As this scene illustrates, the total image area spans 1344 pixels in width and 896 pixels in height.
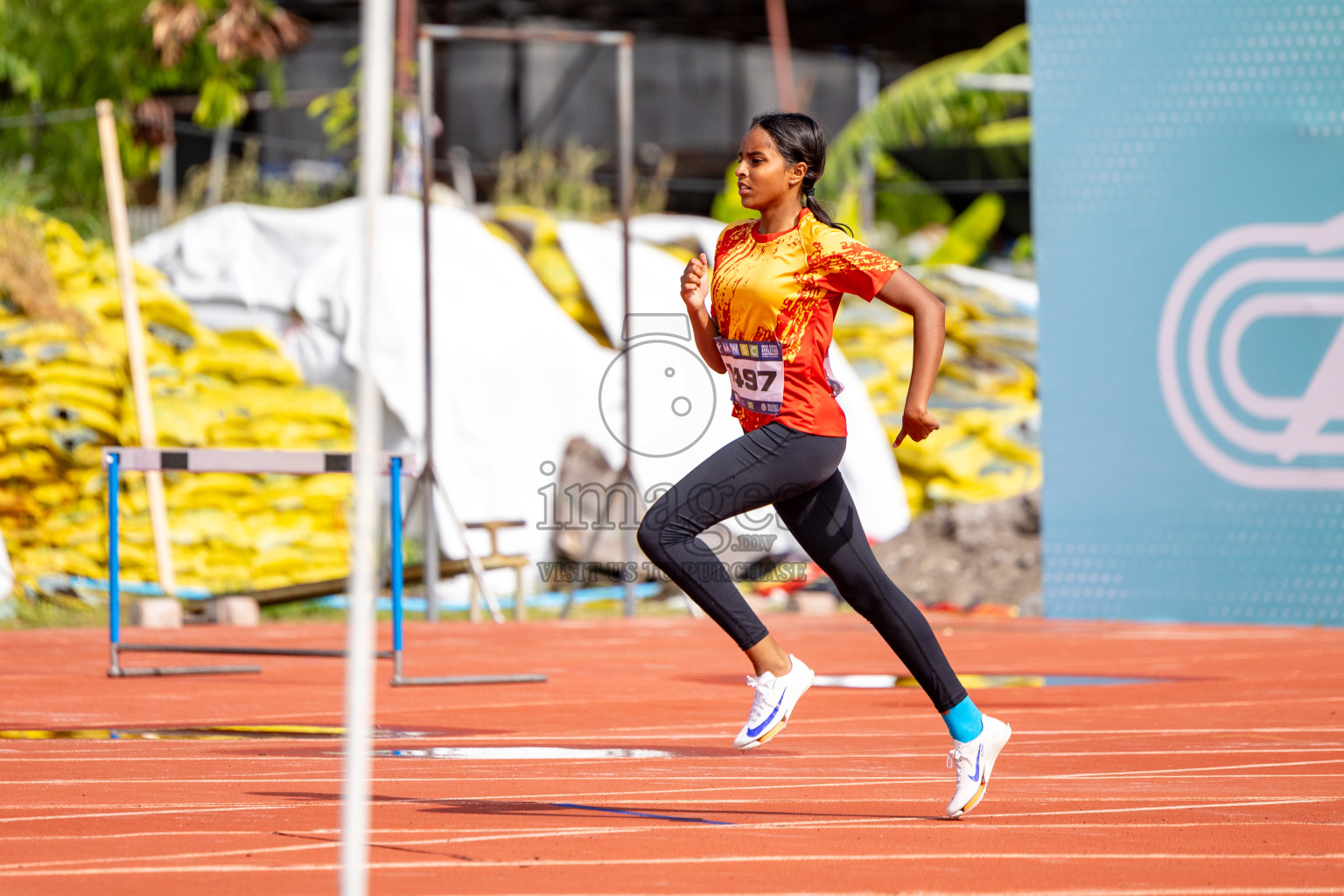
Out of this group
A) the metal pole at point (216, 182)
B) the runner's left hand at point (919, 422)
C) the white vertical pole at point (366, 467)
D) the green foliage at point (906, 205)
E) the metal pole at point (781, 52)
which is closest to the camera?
the white vertical pole at point (366, 467)

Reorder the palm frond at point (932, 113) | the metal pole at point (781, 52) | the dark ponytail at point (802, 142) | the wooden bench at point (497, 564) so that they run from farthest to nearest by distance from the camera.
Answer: the metal pole at point (781, 52) → the palm frond at point (932, 113) → the wooden bench at point (497, 564) → the dark ponytail at point (802, 142)

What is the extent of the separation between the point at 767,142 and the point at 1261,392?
7167mm

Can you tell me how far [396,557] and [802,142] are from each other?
12.2 feet

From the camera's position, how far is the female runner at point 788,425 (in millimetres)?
4621

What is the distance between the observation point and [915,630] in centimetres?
463

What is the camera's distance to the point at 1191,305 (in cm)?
1127

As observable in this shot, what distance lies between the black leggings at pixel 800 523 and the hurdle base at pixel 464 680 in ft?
11.3

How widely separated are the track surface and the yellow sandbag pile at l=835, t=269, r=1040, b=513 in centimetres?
735

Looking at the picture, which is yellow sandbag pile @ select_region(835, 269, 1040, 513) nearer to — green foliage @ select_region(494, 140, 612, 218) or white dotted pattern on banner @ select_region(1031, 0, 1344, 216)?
green foliage @ select_region(494, 140, 612, 218)

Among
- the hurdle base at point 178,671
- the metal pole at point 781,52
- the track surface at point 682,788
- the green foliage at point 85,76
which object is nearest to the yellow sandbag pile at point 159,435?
the track surface at point 682,788

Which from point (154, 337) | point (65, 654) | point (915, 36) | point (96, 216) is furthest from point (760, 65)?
point (65, 654)

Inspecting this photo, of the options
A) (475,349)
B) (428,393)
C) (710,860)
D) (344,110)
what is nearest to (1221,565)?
(428,393)

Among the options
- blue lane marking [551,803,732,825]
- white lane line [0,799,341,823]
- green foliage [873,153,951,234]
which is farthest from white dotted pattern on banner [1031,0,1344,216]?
green foliage [873,153,951,234]

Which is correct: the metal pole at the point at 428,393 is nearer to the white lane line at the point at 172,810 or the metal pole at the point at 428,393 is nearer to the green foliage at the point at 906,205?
the white lane line at the point at 172,810
